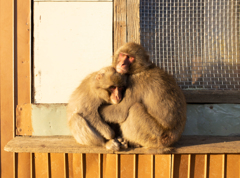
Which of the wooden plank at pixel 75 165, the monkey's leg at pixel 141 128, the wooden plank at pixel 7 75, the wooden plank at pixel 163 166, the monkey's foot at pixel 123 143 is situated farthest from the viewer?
the wooden plank at pixel 7 75

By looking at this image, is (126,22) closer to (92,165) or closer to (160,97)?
(160,97)

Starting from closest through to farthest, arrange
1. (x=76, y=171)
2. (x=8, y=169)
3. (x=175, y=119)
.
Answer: (x=175, y=119)
(x=76, y=171)
(x=8, y=169)

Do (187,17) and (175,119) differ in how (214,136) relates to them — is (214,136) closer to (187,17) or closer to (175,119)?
(175,119)

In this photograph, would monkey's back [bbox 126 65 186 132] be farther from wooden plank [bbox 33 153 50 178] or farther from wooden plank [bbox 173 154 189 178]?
wooden plank [bbox 33 153 50 178]

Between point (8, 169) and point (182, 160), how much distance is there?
9.46 feet

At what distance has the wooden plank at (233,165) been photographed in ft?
11.5

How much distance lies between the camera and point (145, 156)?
3520 mm

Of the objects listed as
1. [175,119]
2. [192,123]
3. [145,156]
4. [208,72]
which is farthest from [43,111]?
[208,72]

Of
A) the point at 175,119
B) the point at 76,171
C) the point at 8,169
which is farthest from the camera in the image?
the point at 8,169

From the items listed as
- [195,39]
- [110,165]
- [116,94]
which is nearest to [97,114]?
[116,94]

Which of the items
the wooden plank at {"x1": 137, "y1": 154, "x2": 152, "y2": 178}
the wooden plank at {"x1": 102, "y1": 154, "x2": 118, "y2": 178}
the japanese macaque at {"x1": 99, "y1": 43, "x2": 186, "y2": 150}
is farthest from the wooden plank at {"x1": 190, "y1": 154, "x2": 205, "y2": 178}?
the wooden plank at {"x1": 102, "y1": 154, "x2": 118, "y2": 178}

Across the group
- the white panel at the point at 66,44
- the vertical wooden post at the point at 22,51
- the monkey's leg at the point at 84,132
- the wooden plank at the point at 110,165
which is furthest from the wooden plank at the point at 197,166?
the vertical wooden post at the point at 22,51

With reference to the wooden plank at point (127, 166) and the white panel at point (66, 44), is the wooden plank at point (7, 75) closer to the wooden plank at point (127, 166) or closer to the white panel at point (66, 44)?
the white panel at point (66, 44)

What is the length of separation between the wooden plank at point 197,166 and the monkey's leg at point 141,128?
0.62 meters
